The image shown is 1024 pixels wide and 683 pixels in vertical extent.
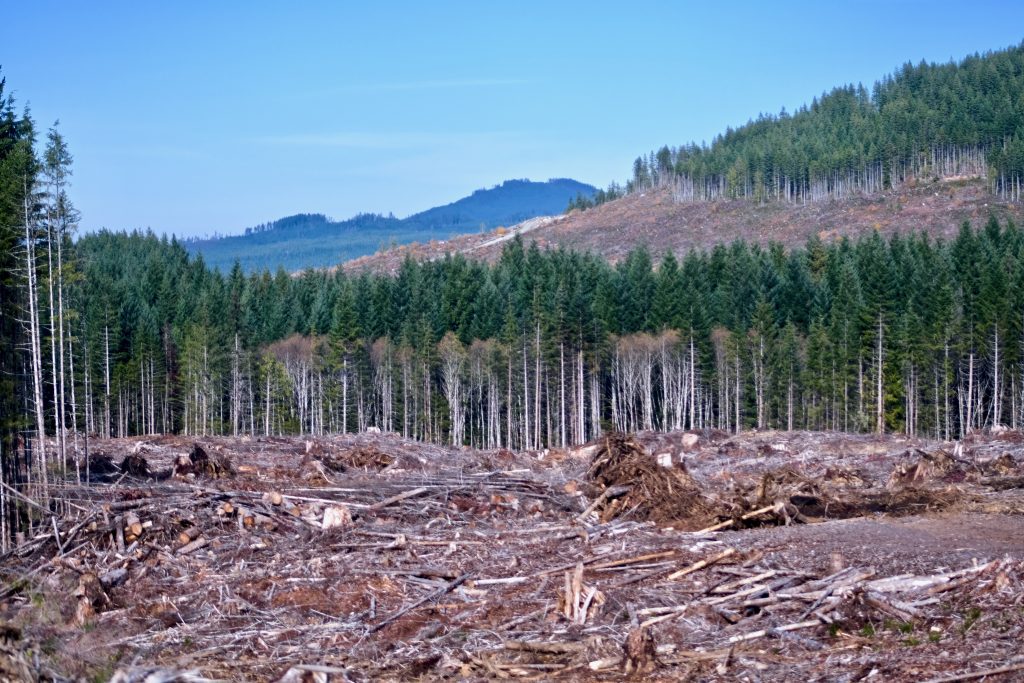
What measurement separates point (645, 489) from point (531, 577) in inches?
248


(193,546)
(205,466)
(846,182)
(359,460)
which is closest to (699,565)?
(193,546)

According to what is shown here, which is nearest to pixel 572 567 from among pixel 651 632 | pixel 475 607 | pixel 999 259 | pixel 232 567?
pixel 475 607

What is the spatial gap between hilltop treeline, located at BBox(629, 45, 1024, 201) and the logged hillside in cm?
413

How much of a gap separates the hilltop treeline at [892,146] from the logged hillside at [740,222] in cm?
413

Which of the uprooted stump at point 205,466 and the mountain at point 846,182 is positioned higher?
the mountain at point 846,182

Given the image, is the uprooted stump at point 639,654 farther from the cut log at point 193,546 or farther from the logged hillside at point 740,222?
the logged hillside at point 740,222

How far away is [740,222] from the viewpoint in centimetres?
14288

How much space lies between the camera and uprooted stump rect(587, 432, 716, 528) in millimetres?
20625

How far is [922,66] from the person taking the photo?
192250mm

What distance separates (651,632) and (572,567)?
11.7ft

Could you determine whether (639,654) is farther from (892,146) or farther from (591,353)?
(892,146)

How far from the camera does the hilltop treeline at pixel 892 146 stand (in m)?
144

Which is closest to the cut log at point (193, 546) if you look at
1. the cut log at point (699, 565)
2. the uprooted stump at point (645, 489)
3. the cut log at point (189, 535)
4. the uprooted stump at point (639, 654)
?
the cut log at point (189, 535)

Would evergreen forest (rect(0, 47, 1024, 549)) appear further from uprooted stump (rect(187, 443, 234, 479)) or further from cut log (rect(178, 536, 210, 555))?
cut log (rect(178, 536, 210, 555))
